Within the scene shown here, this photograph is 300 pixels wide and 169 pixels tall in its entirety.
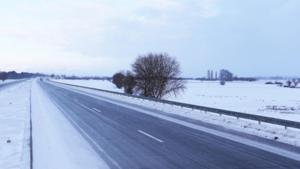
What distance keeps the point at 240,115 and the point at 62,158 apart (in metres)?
11.6

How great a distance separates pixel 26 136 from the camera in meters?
16.4

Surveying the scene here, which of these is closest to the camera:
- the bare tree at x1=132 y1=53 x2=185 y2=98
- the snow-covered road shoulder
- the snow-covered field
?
the snow-covered road shoulder

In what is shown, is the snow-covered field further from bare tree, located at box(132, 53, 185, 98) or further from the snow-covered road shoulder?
the snow-covered road shoulder

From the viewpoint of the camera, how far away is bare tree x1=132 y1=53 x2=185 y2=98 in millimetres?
54094

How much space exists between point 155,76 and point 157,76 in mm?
264

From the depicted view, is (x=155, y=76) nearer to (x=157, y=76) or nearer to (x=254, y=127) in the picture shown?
(x=157, y=76)

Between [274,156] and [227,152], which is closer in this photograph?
[274,156]

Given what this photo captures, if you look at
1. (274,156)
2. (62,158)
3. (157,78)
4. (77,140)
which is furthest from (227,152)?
(157,78)

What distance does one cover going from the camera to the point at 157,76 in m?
54.2

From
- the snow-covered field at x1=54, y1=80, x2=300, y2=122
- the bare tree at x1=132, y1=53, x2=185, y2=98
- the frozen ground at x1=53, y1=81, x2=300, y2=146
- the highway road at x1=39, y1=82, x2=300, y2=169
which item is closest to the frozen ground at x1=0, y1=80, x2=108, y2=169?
the highway road at x1=39, y1=82, x2=300, y2=169

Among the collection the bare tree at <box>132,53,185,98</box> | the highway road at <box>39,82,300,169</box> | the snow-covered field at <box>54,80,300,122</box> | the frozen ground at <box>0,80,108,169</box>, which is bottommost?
the snow-covered field at <box>54,80,300,122</box>

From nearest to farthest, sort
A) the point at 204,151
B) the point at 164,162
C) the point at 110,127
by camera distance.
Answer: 1. the point at 164,162
2. the point at 204,151
3. the point at 110,127

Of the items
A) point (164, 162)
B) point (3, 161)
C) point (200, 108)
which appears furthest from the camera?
point (200, 108)

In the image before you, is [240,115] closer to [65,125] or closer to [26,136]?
[65,125]
